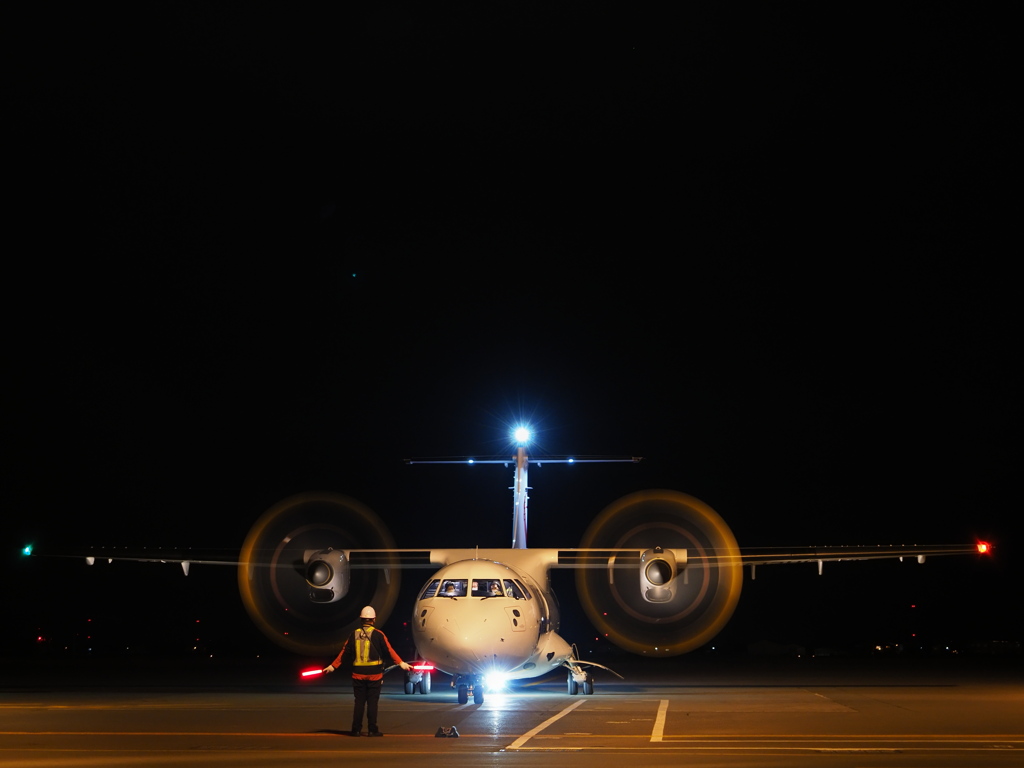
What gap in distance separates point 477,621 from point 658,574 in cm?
775

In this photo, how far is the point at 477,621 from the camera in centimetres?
2269

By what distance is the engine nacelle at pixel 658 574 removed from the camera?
29203mm

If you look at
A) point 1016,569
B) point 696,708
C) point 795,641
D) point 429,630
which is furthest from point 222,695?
point 1016,569

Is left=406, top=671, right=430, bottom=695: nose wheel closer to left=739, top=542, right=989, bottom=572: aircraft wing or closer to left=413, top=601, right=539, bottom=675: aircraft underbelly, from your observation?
left=413, top=601, right=539, bottom=675: aircraft underbelly

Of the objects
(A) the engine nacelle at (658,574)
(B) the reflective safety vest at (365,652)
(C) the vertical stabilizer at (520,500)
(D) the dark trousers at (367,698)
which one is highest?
(C) the vertical stabilizer at (520,500)

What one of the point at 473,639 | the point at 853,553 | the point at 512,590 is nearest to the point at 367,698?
the point at 473,639

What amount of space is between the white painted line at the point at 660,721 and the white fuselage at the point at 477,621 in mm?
2956

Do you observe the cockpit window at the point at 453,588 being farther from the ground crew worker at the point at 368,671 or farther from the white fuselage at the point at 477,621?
the ground crew worker at the point at 368,671

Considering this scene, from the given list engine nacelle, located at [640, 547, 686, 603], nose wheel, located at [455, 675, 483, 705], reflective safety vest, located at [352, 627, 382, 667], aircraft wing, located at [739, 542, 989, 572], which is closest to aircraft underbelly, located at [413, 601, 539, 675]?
nose wheel, located at [455, 675, 483, 705]

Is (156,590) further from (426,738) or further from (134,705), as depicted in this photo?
(426,738)

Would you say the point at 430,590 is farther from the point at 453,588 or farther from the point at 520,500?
the point at 520,500

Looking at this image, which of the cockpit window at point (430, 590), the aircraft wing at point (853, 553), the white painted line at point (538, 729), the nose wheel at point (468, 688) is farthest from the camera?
the aircraft wing at point (853, 553)

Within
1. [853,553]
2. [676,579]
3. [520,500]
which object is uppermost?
[520,500]

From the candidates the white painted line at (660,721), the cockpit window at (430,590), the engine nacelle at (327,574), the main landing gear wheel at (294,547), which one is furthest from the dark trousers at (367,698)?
the main landing gear wheel at (294,547)
